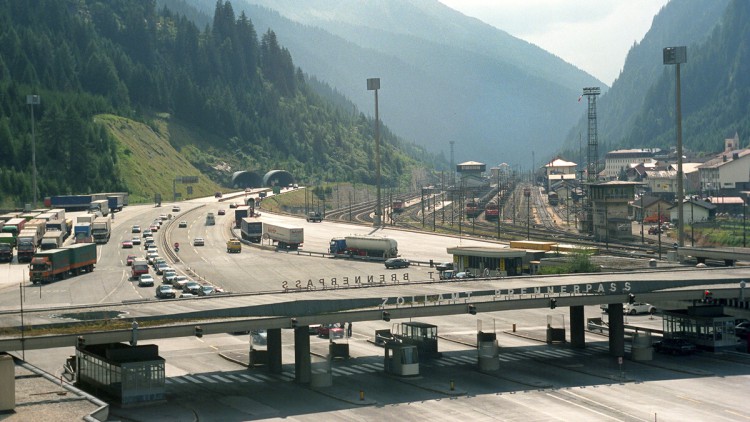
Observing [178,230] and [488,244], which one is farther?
[178,230]

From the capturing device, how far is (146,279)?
109062 mm

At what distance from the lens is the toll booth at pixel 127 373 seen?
5588 cm

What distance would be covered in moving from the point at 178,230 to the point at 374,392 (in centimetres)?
11375

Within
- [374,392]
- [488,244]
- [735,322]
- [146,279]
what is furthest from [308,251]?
[374,392]

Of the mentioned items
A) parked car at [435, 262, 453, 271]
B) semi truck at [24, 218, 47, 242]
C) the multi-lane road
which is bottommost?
the multi-lane road

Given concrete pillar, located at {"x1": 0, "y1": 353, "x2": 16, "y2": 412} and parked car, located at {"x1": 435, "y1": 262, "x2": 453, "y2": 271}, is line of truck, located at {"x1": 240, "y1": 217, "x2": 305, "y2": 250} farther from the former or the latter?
concrete pillar, located at {"x1": 0, "y1": 353, "x2": 16, "y2": 412}

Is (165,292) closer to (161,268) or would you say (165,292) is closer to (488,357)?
(161,268)

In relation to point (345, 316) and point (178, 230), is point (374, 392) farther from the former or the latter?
point (178, 230)

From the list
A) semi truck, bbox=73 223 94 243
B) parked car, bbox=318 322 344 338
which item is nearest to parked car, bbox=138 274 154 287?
parked car, bbox=318 322 344 338

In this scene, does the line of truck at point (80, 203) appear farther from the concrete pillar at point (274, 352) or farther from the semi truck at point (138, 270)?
the concrete pillar at point (274, 352)

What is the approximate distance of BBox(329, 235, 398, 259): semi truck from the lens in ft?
430

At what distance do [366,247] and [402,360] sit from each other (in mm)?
70119

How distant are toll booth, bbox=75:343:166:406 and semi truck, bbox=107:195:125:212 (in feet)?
446

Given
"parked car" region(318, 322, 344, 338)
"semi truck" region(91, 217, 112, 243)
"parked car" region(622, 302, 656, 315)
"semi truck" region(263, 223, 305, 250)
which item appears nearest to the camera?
"parked car" region(318, 322, 344, 338)
